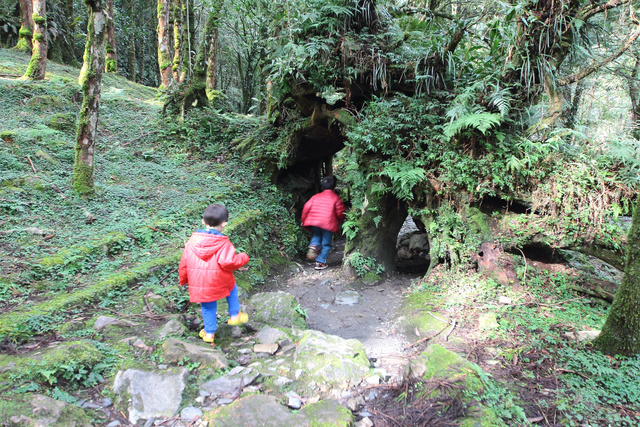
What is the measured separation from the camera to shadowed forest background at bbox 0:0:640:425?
4047 millimetres

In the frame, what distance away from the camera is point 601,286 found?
5.00 meters

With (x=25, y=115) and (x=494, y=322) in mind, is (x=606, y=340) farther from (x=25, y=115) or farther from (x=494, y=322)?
(x=25, y=115)

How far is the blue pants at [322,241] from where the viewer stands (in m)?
8.24

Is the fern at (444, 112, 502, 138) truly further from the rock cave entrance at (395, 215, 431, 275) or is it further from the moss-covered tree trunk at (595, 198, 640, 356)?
the rock cave entrance at (395, 215, 431, 275)

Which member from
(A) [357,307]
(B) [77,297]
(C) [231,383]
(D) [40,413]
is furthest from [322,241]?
(D) [40,413]

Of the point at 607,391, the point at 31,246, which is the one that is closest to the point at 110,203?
the point at 31,246

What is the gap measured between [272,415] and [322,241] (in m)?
6.10

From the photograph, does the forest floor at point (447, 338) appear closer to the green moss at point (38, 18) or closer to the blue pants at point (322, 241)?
the blue pants at point (322, 241)

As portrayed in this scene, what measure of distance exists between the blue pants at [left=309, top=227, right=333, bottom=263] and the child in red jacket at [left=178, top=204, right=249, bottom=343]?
4.44 m

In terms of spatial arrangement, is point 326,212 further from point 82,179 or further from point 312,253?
point 82,179

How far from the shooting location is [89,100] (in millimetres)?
6867

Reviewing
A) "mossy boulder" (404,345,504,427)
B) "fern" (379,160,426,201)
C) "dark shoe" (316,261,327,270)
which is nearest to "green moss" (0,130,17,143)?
"dark shoe" (316,261,327,270)

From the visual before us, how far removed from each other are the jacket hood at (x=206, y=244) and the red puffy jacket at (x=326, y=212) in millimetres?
4537

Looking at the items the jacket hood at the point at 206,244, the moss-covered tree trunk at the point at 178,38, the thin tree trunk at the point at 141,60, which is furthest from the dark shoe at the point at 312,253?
the thin tree trunk at the point at 141,60
